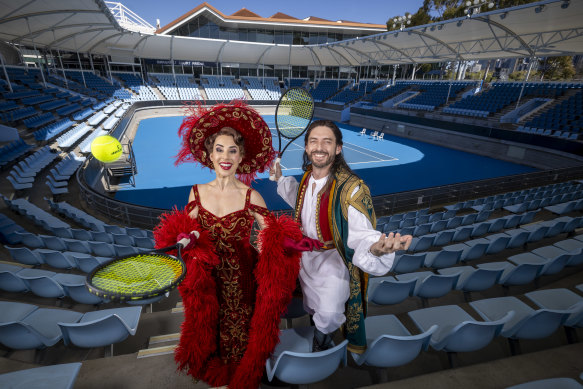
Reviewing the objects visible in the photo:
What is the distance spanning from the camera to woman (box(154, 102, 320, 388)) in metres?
2.01

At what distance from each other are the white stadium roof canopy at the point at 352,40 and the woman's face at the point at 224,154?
1620 cm

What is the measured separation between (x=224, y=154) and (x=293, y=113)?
172 centimetres

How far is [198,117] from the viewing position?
2328mm

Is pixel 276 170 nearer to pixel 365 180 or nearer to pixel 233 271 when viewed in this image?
pixel 233 271

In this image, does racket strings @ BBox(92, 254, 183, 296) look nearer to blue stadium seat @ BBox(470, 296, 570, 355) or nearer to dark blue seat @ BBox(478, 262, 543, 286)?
blue stadium seat @ BBox(470, 296, 570, 355)

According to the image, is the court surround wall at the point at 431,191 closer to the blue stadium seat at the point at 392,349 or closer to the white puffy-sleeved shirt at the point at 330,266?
the white puffy-sleeved shirt at the point at 330,266

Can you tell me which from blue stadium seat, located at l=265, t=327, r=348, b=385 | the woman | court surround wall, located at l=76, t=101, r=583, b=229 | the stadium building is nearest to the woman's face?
the woman

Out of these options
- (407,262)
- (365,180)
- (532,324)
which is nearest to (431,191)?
(365,180)

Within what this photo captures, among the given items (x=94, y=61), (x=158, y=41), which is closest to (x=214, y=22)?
(x=158, y=41)

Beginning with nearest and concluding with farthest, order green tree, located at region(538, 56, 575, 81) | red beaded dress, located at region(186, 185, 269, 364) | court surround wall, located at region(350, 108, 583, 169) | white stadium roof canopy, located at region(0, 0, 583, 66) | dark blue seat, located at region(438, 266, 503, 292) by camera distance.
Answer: red beaded dress, located at region(186, 185, 269, 364) → dark blue seat, located at region(438, 266, 503, 292) → court surround wall, located at region(350, 108, 583, 169) → white stadium roof canopy, located at region(0, 0, 583, 66) → green tree, located at region(538, 56, 575, 81)

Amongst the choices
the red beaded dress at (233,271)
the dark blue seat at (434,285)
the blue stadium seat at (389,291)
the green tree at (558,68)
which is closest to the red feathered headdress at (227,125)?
the red beaded dress at (233,271)

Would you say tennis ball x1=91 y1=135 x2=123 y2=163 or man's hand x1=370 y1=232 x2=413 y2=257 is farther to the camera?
tennis ball x1=91 y1=135 x2=123 y2=163

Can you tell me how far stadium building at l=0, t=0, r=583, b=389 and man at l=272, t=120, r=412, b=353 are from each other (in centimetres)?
25

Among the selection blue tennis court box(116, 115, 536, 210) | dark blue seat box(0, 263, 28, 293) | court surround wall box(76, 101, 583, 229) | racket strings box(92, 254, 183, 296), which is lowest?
blue tennis court box(116, 115, 536, 210)
